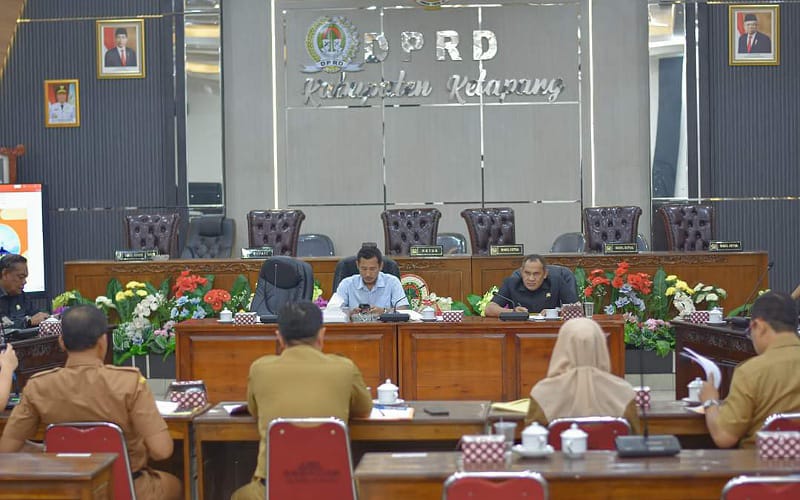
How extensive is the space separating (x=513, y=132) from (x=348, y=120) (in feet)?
5.78

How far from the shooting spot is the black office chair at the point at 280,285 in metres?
7.15


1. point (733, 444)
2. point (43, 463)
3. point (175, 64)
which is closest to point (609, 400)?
point (733, 444)

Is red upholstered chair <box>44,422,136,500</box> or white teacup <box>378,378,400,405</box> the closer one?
red upholstered chair <box>44,422,136,500</box>

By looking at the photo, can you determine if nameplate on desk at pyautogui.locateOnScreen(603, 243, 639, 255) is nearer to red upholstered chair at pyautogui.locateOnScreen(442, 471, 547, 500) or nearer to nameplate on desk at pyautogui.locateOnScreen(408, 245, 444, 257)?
nameplate on desk at pyautogui.locateOnScreen(408, 245, 444, 257)

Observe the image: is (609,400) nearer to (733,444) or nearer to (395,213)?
(733,444)

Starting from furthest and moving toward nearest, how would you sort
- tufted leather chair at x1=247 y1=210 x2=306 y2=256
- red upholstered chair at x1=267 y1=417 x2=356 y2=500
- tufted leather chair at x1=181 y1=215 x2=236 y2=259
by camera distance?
1. tufted leather chair at x1=181 y1=215 x2=236 y2=259
2. tufted leather chair at x1=247 y1=210 x2=306 y2=256
3. red upholstered chair at x1=267 y1=417 x2=356 y2=500

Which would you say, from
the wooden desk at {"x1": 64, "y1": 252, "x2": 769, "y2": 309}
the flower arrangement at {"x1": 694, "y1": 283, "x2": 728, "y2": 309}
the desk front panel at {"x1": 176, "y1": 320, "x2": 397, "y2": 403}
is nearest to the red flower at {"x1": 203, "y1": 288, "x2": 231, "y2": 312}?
the wooden desk at {"x1": 64, "y1": 252, "x2": 769, "y2": 309}

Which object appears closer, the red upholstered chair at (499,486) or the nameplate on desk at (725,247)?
the red upholstered chair at (499,486)

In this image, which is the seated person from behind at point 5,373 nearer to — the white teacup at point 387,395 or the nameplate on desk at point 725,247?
the white teacup at point 387,395

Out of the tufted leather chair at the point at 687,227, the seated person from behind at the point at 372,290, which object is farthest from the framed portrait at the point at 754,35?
the seated person from behind at the point at 372,290

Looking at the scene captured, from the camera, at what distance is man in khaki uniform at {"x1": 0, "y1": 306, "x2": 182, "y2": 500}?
12.6ft

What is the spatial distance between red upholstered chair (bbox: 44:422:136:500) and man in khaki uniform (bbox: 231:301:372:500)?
49cm

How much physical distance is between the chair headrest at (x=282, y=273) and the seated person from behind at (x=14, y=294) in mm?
1533

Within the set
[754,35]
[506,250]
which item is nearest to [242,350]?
[506,250]
